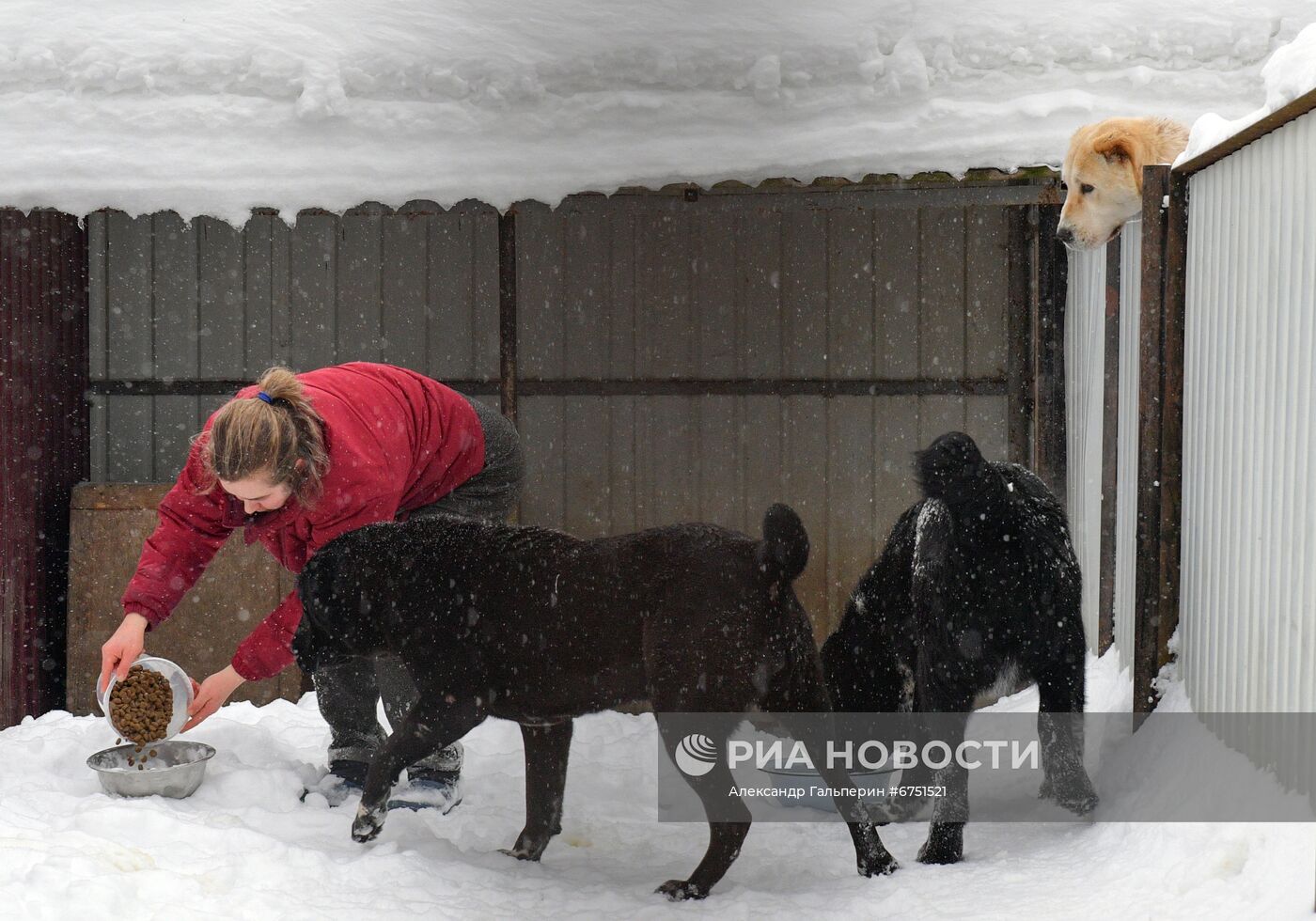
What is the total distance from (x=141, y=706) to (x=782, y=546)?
7.46ft

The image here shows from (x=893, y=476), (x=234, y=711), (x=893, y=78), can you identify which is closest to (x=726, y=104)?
(x=893, y=78)

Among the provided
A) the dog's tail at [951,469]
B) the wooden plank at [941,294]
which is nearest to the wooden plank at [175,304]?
the wooden plank at [941,294]

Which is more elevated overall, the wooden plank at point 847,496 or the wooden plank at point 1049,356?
the wooden plank at point 1049,356

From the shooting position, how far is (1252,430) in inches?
124

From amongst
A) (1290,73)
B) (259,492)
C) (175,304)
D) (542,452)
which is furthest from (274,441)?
(175,304)

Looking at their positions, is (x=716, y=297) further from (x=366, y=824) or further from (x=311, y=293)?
(x=366, y=824)

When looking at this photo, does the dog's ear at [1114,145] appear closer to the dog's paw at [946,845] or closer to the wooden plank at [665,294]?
the wooden plank at [665,294]

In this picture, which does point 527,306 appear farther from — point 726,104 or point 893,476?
point 893,476

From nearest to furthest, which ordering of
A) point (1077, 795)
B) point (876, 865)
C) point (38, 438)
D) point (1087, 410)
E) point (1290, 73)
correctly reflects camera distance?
point (1290, 73)
point (876, 865)
point (1077, 795)
point (1087, 410)
point (38, 438)

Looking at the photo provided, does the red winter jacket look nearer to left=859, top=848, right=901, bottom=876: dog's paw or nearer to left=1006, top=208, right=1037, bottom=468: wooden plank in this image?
left=859, top=848, right=901, bottom=876: dog's paw

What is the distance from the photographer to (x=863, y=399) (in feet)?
20.9

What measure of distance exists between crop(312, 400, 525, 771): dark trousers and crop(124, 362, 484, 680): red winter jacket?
234mm

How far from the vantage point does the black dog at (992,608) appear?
360 centimetres

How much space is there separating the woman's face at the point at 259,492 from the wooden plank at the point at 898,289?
151 inches
